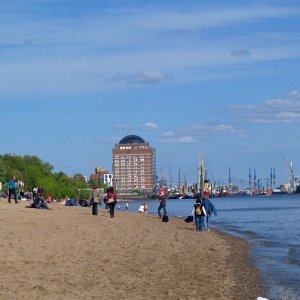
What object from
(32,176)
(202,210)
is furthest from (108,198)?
(32,176)

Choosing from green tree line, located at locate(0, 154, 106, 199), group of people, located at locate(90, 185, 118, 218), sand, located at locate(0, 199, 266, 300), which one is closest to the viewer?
sand, located at locate(0, 199, 266, 300)

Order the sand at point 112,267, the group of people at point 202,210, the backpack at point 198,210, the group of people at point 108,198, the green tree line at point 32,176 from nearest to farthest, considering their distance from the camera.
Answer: the sand at point 112,267
the backpack at point 198,210
the group of people at point 202,210
the group of people at point 108,198
the green tree line at point 32,176

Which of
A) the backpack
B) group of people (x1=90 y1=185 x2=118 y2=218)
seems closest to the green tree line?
group of people (x1=90 y1=185 x2=118 y2=218)

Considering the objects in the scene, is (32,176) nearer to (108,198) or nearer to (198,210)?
(108,198)

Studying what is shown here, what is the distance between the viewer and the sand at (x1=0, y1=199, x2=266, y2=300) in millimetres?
13695

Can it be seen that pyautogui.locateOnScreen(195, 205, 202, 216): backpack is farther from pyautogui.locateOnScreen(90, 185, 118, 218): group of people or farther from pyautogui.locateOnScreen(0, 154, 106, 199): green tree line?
pyautogui.locateOnScreen(0, 154, 106, 199): green tree line

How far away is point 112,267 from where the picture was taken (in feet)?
56.1

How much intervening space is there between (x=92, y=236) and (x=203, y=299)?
39.4 ft

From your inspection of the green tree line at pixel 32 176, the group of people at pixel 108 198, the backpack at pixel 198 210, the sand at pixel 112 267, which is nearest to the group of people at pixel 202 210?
the backpack at pixel 198 210

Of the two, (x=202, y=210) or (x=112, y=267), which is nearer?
(x=112, y=267)

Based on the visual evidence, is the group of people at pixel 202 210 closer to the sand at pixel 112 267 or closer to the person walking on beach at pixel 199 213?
the person walking on beach at pixel 199 213

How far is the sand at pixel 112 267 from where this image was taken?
13.7 m

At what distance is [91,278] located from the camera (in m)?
14.9

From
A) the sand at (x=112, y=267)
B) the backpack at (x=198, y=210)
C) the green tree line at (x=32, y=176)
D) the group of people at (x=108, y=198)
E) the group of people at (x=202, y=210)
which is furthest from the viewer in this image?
the green tree line at (x=32, y=176)
